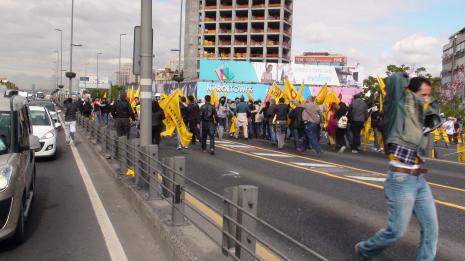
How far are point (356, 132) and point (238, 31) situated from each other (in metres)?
91.1

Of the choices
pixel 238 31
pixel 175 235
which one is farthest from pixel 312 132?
pixel 238 31

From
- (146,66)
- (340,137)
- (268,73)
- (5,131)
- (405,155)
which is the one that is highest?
(268,73)

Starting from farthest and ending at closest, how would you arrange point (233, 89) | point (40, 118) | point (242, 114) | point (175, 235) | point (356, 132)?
1. point (233, 89)
2. point (242, 114)
3. point (356, 132)
4. point (40, 118)
5. point (175, 235)

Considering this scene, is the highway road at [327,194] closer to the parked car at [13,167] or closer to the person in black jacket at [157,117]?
the person in black jacket at [157,117]

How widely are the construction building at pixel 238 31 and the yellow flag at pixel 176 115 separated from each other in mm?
85710

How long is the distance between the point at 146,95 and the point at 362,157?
8437 millimetres

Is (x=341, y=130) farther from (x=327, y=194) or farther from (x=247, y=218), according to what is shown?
(x=247, y=218)

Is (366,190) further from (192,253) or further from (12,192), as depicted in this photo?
(12,192)

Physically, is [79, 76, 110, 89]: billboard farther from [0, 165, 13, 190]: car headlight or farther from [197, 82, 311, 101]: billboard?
[0, 165, 13, 190]: car headlight

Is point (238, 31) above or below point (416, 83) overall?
above

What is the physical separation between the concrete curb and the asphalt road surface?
0.51 feet

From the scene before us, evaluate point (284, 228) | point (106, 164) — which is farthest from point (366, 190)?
point (106, 164)

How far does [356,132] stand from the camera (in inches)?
662

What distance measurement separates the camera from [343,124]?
54.0ft
